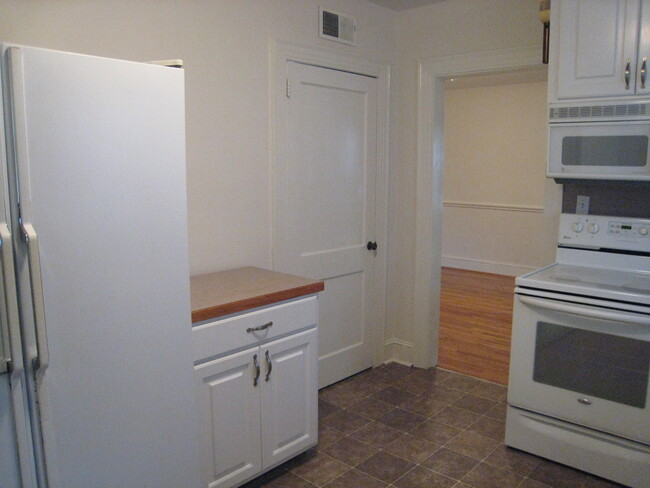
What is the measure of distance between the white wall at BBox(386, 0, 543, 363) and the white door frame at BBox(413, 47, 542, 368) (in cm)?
4

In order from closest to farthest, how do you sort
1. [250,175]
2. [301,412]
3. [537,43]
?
[301,412] < [250,175] < [537,43]

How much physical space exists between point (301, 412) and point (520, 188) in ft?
16.5

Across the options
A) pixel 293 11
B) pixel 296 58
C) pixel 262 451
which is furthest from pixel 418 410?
pixel 293 11

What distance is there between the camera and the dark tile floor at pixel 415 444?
97.2 inches

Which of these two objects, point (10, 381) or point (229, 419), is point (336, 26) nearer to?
point (229, 419)

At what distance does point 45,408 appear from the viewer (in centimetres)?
153

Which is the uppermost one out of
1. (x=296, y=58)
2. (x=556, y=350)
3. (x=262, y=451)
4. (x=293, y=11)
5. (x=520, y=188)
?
(x=293, y=11)

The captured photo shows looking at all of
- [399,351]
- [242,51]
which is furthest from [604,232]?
[242,51]

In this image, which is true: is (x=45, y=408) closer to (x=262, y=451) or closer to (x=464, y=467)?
(x=262, y=451)

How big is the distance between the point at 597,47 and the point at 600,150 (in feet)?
1.55

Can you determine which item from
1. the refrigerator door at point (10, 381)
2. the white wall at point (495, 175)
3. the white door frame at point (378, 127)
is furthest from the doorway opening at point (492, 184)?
the refrigerator door at point (10, 381)

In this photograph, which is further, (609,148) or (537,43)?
(537,43)

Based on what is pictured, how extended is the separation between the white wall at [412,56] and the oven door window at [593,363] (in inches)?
48.3

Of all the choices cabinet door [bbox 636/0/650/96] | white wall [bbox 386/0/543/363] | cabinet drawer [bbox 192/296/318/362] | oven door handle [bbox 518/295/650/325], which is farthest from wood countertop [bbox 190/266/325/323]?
cabinet door [bbox 636/0/650/96]
